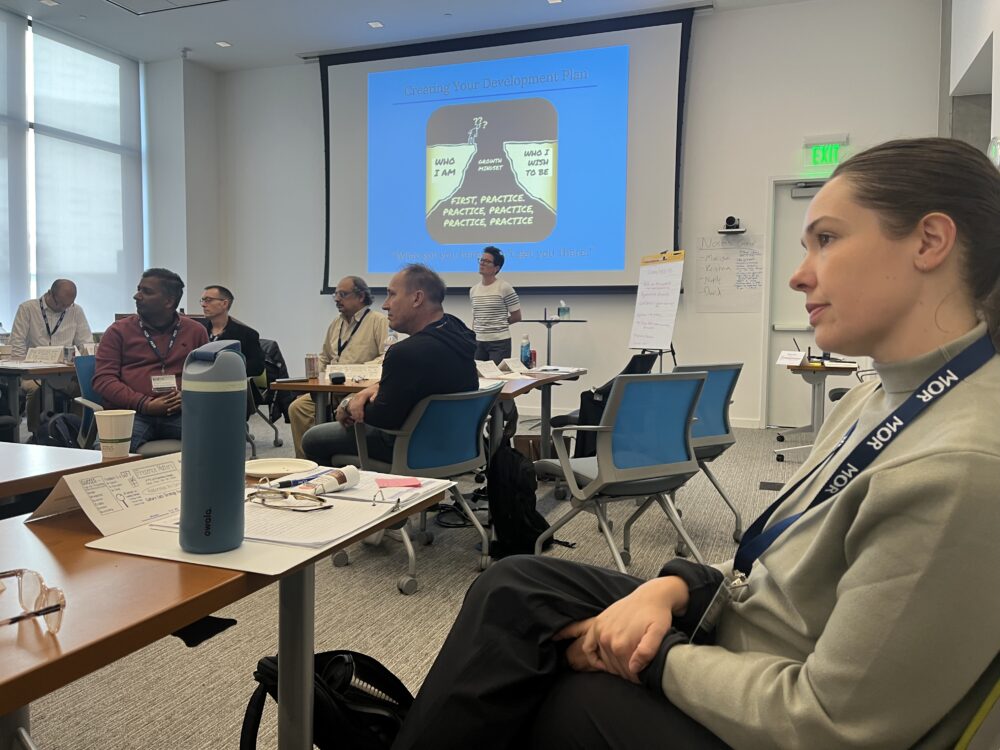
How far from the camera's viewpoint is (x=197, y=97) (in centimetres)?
842

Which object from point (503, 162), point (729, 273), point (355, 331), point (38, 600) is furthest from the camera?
point (503, 162)

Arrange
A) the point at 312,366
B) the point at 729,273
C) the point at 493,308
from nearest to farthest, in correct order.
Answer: the point at 312,366
the point at 493,308
the point at 729,273

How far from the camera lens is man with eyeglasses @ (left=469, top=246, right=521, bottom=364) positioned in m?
6.14

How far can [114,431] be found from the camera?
1.42 m

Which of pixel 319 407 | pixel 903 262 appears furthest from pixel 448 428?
pixel 903 262

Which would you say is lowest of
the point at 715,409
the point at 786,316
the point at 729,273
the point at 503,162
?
the point at 715,409

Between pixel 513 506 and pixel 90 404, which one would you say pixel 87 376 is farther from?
pixel 513 506

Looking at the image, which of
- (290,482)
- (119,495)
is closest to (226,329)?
(290,482)

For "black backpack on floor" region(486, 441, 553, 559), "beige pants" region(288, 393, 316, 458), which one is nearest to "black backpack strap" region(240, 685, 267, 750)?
"black backpack on floor" region(486, 441, 553, 559)

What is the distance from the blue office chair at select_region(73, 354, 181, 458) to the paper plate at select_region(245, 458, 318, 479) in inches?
72.7

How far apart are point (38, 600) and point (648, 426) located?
2.20 metres

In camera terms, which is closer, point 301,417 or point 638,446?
point 638,446

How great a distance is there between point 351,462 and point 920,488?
2.58 meters

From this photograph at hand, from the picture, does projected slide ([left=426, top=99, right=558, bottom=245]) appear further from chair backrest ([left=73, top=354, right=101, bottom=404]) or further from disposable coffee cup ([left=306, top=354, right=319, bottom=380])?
chair backrest ([left=73, top=354, right=101, bottom=404])
